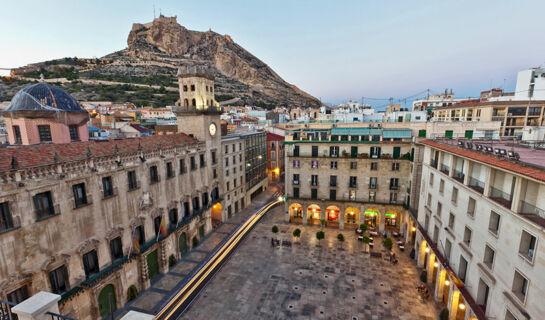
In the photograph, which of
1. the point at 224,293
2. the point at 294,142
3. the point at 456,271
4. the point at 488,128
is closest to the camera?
the point at 456,271

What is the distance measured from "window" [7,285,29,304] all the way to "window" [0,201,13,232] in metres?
4.79

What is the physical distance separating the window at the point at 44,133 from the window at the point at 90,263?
16.8 meters

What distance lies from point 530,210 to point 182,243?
37982 mm

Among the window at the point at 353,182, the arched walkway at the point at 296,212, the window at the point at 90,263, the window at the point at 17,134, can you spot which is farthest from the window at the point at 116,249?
the window at the point at 353,182

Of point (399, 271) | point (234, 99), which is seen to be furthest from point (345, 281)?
point (234, 99)

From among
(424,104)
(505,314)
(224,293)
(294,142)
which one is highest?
(424,104)

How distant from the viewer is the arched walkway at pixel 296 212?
49241 mm

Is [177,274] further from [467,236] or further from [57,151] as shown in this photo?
[467,236]

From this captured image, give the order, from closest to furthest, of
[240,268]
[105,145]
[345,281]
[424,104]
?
[105,145] → [345,281] → [240,268] → [424,104]

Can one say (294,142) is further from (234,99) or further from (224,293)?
(234,99)

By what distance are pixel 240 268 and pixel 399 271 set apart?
2135 cm

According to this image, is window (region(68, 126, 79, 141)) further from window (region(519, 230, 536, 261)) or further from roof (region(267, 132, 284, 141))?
window (region(519, 230, 536, 261))

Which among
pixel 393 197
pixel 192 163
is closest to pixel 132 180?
pixel 192 163

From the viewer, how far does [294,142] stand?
45469 millimetres
